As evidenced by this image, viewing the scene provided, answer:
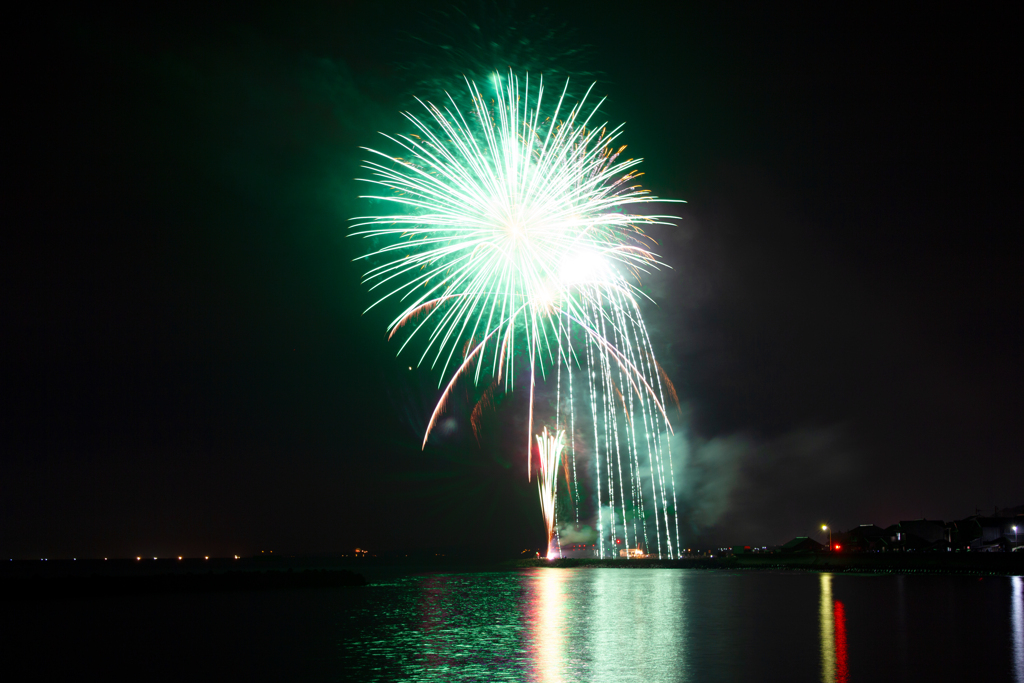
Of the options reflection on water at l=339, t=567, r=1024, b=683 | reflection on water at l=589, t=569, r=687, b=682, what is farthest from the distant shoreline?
reflection on water at l=589, t=569, r=687, b=682

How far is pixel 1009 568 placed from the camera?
59500 millimetres

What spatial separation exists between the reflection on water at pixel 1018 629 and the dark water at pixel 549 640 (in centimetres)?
7

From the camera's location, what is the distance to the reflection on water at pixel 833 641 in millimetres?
15508

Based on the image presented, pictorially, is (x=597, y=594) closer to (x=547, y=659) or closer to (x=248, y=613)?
(x=248, y=613)

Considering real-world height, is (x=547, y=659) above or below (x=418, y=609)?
above

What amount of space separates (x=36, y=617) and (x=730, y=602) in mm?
32640

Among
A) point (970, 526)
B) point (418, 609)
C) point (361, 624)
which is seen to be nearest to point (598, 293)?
point (361, 624)

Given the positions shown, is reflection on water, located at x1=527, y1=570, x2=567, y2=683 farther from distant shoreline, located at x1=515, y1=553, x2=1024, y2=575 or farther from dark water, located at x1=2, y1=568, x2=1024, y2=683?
distant shoreline, located at x1=515, y1=553, x2=1024, y2=575

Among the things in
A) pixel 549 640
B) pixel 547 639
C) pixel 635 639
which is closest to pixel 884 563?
pixel 635 639

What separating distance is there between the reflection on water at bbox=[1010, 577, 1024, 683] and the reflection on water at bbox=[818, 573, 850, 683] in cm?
346

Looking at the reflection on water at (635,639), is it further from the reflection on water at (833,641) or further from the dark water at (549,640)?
the reflection on water at (833,641)

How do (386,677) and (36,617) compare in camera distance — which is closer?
(386,677)

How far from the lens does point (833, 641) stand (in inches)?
808

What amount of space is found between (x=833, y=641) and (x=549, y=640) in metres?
8.12
